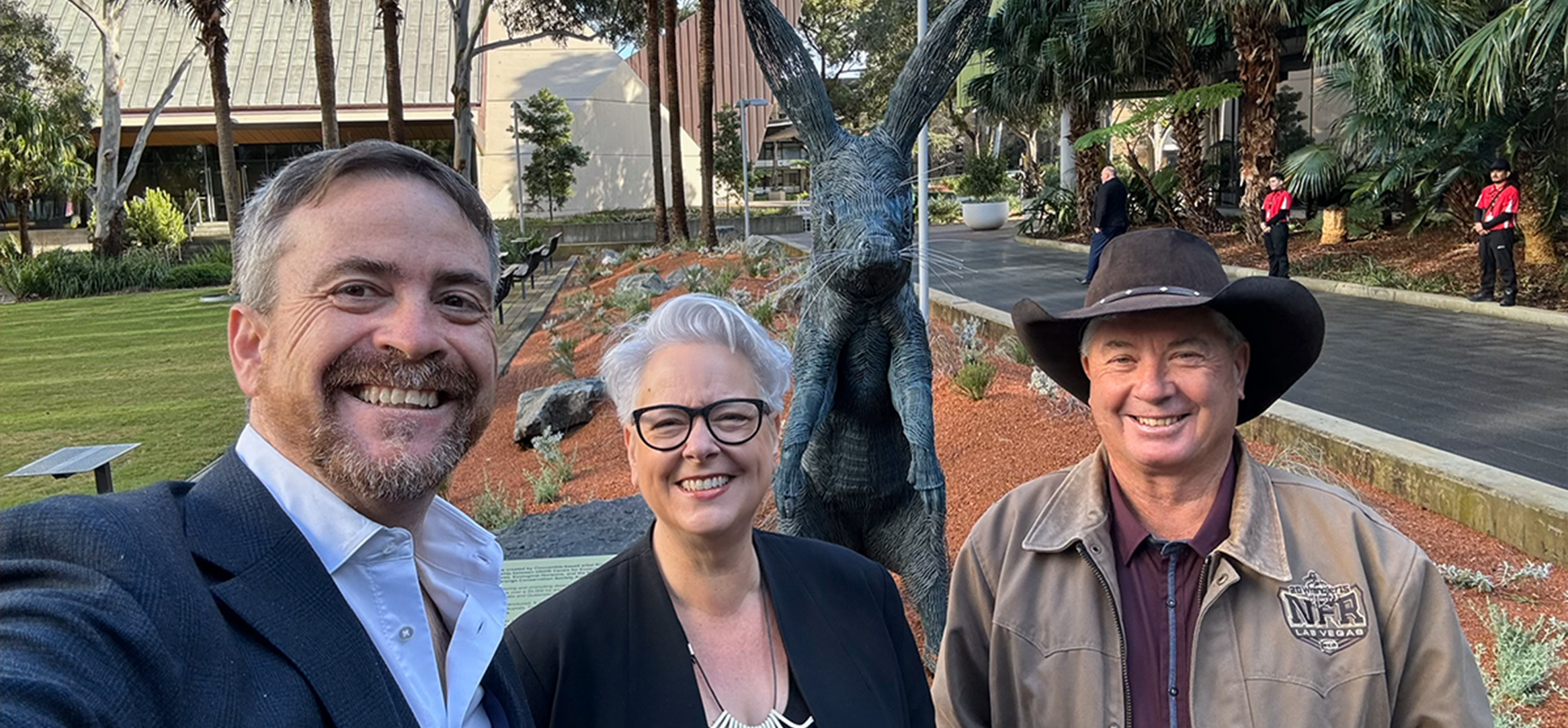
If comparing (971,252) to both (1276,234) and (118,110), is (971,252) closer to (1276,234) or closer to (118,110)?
(1276,234)

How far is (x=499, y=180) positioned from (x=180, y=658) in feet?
127

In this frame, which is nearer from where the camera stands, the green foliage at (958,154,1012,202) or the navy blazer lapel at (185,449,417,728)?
the navy blazer lapel at (185,449,417,728)

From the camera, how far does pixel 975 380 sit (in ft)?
21.7

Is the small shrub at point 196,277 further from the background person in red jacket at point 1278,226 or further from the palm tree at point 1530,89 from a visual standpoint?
the palm tree at point 1530,89

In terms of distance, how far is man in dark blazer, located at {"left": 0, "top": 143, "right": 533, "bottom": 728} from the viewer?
1020 millimetres

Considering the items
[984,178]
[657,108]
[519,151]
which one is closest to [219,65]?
[657,108]

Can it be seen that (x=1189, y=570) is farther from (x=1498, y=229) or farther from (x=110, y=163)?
(x=110, y=163)

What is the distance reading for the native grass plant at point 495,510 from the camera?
18.9 ft

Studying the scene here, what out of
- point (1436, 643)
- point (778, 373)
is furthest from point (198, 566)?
point (1436, 643)

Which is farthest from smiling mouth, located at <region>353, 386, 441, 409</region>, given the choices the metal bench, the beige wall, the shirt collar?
the beige wall

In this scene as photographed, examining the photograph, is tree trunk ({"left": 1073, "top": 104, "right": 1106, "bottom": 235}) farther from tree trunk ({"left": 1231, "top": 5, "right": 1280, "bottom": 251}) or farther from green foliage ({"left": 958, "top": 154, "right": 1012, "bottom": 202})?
green foliage ({"left": 958, "top": 154, "right": 1012, "bottom": 202})

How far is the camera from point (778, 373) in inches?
75.9

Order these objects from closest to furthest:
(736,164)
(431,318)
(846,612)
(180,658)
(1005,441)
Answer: (180,658) < (431,318) < (846,612) < (1005,441) < (736,164)

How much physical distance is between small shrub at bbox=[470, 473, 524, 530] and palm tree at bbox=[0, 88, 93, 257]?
27.2 m
